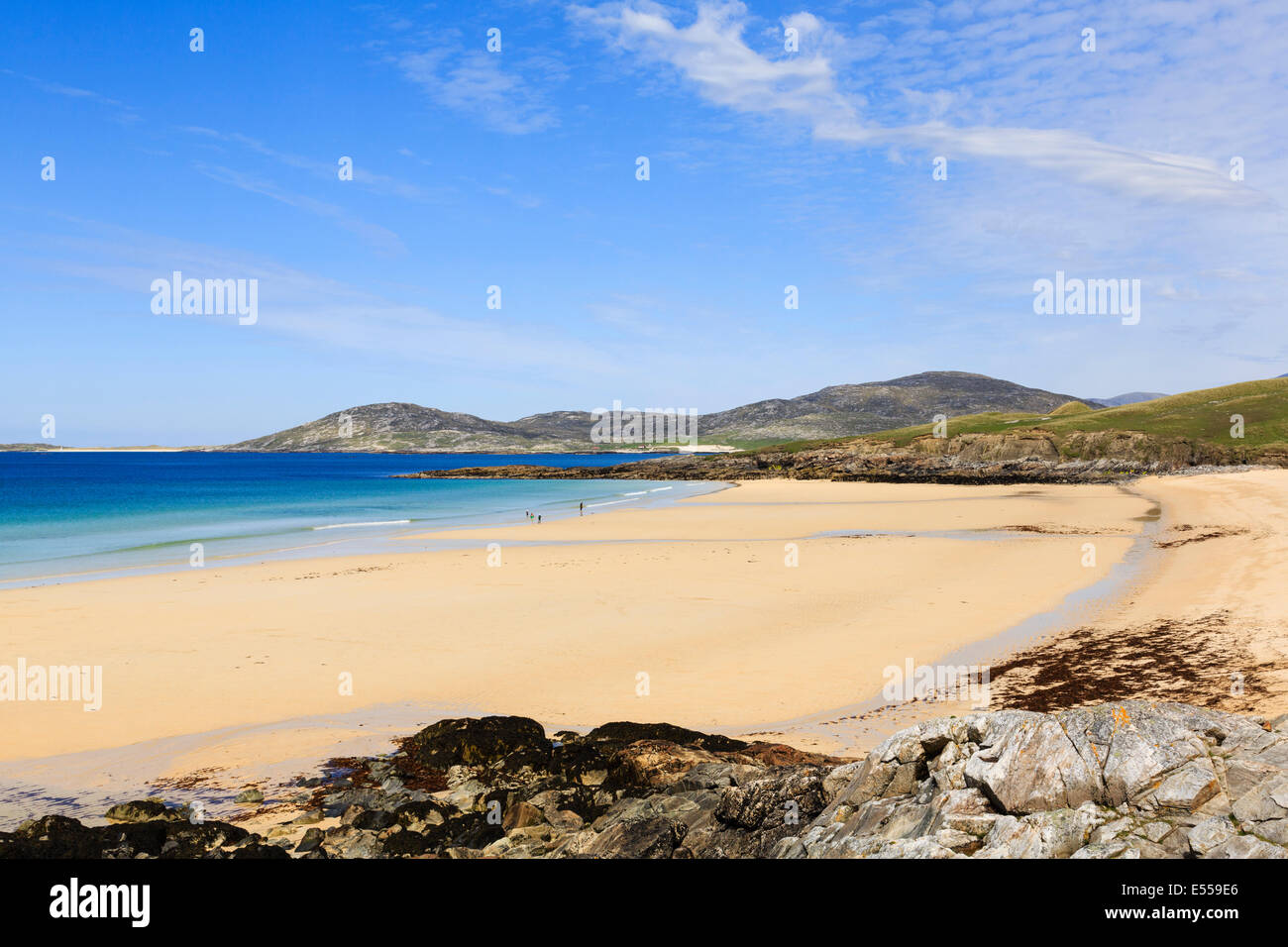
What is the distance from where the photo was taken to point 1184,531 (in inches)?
1329

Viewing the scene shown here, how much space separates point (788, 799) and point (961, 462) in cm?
11082

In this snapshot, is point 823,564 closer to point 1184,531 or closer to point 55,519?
point 1184,531

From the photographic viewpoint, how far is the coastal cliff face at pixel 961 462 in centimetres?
8988

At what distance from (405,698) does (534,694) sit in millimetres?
2497

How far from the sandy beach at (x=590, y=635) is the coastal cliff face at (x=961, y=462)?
203ft

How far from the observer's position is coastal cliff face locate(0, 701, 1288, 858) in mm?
5934

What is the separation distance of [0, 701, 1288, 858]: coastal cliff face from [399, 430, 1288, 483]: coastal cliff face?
277 ft

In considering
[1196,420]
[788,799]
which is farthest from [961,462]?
[788,799]

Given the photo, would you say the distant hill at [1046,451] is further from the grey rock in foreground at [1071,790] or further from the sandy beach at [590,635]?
the grey rock in foreground at [1071,790]

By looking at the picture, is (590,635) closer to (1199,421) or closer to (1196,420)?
(1199,421)

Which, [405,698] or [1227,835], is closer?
[1227,835]

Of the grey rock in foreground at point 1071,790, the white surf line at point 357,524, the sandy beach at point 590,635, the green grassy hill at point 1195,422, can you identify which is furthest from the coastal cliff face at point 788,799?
the green grassy hill at point 1195,422
